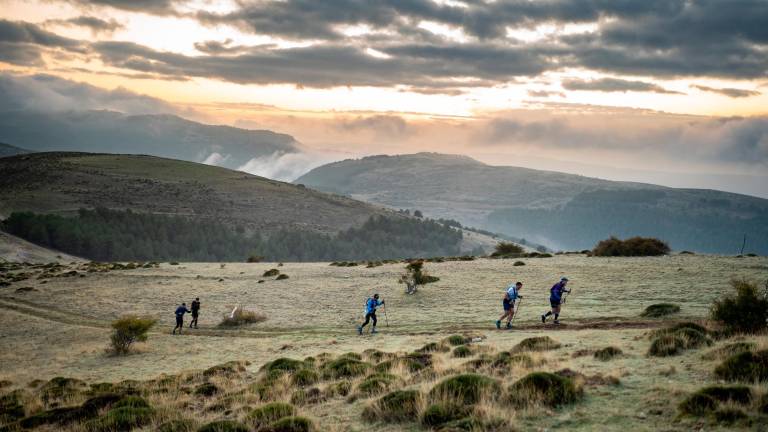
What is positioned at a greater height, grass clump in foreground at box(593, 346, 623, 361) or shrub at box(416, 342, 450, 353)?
grass clump in foreground at box(593, 346, 623, 361)

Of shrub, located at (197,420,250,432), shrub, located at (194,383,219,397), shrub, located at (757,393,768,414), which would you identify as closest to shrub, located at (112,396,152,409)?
shrub, located at (194,383,219,397)

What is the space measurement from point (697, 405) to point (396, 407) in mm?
5878

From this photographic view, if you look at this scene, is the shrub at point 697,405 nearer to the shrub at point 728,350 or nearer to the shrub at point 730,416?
the shrub at point 730,416

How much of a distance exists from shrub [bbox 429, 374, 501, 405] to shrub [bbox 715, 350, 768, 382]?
16.2 ft

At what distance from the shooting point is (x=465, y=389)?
1232 cm

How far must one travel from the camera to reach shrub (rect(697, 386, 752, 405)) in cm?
1002

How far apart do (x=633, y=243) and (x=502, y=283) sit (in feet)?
77.9

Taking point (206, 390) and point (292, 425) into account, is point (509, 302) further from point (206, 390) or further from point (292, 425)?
point (292, 425)

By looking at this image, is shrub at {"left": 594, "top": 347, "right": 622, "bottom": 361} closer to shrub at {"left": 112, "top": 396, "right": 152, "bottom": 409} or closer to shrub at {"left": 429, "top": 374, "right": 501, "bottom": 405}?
shrub at {"left": 429, "top": 374, "right": 501, "bottom": 405}

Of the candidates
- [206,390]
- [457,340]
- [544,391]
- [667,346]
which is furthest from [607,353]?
[206,390]

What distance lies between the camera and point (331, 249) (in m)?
187

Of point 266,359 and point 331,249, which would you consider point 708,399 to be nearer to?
point 266,359

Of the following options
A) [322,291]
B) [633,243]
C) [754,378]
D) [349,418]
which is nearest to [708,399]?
[754,378]

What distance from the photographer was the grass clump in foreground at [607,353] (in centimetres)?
1623
